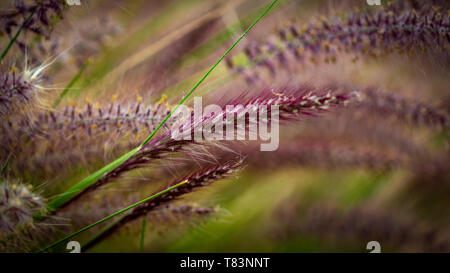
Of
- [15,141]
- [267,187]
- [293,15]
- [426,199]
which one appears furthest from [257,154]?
[426,199]

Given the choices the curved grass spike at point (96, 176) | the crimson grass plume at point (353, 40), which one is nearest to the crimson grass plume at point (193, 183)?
the curved grass spike at point (96, 176)

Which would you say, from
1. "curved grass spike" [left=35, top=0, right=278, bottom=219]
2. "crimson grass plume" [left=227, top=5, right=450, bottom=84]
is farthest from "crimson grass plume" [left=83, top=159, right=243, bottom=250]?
"crimson grass plume" [left=227, top=5, right=450, bottom=84]

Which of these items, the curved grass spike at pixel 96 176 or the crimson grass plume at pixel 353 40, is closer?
the curved grass spike at pixel 96 176

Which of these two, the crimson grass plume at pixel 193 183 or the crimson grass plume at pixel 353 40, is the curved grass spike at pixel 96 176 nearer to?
the crimson grass plume at pixel 193 183

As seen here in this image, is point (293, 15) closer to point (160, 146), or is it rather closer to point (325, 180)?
point (160, 146)

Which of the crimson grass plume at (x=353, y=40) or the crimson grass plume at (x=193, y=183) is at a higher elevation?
the crimson grass plume at (x=353, y=40)

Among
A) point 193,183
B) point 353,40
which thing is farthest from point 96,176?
point 353,40

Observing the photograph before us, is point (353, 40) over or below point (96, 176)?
over

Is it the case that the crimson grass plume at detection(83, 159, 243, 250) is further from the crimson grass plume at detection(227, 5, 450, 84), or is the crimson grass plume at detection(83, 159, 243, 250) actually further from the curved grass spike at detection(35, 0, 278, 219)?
the crimson grass plume at detection(227, 5, 450, 84)

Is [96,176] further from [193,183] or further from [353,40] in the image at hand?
[353,40]

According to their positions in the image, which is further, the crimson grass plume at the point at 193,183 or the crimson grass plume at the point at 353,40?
the crimson grass plume at the point at 353,40

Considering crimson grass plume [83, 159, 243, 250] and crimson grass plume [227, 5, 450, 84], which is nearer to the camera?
crimson grass plume [83, 159, 243, 250]
